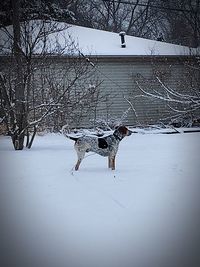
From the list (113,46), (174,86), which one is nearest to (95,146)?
(174,86)

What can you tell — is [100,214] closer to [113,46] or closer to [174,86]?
[174,86]

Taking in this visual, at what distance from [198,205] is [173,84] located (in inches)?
507

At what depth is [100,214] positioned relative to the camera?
4.47 meters

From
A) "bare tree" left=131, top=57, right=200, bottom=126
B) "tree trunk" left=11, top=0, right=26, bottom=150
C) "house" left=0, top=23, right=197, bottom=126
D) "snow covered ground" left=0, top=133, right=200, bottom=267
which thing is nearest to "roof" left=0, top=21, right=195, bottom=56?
"house" left=0, top=23, right=197, bottom=126

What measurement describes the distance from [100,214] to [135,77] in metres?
13.1

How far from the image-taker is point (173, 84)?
674 inches

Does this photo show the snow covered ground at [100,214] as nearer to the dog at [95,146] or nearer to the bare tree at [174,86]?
the dog at [95,146]

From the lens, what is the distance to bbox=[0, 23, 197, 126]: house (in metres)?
16.4

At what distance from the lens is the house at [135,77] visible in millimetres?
16438

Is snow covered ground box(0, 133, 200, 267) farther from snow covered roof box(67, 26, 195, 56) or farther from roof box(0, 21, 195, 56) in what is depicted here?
snow covered roof box(67, 26, 195, 56)

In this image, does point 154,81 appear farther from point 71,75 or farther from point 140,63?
point 71,75

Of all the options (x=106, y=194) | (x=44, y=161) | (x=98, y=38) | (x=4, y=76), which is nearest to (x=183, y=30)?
(x=98, y=38)

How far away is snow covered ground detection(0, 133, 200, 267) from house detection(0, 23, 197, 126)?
900 cm

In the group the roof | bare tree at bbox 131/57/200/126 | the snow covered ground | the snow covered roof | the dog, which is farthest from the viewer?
the snow covered roof
